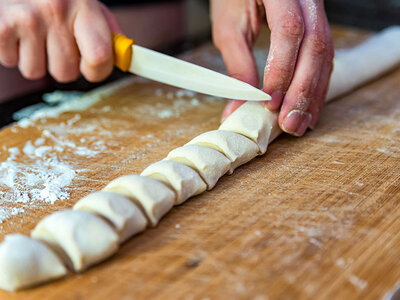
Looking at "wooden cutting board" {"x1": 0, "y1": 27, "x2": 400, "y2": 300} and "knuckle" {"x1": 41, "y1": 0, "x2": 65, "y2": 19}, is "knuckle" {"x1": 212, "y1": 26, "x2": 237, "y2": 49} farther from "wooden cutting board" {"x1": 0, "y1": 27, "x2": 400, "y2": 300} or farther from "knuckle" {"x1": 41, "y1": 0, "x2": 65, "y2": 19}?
"knuckle" {"x1": 41, "y1": 0, "x2": 65, "y2": 19}

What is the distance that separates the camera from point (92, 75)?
5.89 ft

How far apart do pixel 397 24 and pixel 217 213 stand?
92.1 inches

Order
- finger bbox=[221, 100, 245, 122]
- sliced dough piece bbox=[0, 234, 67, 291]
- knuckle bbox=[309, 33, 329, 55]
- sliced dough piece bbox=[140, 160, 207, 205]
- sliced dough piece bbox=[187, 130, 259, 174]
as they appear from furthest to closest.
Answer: finger bbox=[221, 100, 245, 122]
knuckle bbox=[309, 33, 329, 55]
sliced dough piece bbox=[187, 130, 259, 174]
sliced dough piece bbox=[140, 160, 207, 205]
sliced dough piece bbox=[0, 234, 67, 291]

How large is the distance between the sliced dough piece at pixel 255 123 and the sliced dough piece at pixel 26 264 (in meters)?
0.75

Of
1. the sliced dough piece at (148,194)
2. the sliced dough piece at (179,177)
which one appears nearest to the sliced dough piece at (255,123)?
the sliced dough piece at (179,177)

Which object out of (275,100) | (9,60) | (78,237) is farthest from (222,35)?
(78,237)

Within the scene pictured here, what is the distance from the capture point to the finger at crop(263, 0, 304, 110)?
1.54 meters

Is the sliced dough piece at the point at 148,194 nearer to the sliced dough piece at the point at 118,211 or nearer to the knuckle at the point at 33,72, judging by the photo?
the sliced dough piece at the point at 118,211

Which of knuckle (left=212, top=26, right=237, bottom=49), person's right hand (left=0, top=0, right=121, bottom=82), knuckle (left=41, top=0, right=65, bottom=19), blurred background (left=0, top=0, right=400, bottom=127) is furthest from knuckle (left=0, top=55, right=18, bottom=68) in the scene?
knuckle (left=212, top=26, right=237, bottom=49)

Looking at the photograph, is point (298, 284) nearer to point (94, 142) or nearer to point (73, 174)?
point (73, 174)

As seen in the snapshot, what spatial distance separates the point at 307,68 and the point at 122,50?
658mm

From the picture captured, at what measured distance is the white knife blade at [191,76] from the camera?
159 cm

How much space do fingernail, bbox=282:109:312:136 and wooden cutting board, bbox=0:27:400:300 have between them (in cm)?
6

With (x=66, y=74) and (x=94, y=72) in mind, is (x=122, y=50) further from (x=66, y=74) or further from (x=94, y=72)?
(x=66, y=74)
